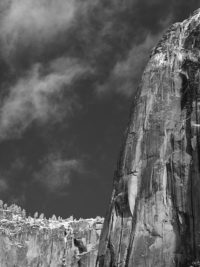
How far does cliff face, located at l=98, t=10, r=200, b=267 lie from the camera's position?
53.5m

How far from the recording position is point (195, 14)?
229 feet

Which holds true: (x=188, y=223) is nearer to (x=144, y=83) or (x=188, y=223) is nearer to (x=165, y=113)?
(x=165, y=113)

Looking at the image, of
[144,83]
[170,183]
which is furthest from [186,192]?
[144,83]

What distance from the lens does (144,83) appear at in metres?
66.0

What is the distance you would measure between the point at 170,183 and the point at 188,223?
5.08 m

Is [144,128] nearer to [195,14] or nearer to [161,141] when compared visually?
[161,141]

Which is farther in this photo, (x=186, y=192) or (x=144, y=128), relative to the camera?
(x=144, y=128)

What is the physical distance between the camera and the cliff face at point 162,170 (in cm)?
5350

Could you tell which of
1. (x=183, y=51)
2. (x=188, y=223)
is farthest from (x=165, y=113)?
(x=188, y=223)

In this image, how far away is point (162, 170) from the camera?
57406mm

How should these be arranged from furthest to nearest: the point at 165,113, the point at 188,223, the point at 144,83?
the point at 144,83 → the point at 165,113 → the point at 188,223

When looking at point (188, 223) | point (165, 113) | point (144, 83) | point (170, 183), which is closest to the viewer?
point (188, 223)

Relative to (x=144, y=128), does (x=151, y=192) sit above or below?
below

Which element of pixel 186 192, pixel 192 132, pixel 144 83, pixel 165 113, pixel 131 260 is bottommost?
pixel 131 260
